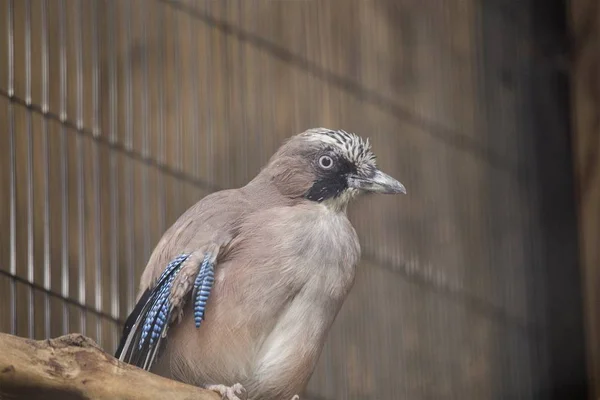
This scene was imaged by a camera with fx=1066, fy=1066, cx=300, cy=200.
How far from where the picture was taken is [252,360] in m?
1.52

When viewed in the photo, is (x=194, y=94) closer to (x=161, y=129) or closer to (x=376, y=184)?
(x=161, y=129)

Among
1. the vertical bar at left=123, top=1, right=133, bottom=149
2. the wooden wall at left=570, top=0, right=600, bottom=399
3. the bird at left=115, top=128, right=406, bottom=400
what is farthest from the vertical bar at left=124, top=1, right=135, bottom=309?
the wooden wall at left=570, top=0, right=600, bottom=399

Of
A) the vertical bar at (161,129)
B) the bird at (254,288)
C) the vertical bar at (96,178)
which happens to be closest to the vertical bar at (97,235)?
the vertical bar at (96,178)

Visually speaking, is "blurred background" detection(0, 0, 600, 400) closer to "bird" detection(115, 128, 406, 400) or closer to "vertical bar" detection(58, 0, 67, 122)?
"vertical bar" detection(58, 0, 67, 122)

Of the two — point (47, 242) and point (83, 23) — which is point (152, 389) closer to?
point (47, 242)

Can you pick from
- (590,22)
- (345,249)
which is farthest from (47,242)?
(590,22)

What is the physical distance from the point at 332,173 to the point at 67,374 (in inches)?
22.2

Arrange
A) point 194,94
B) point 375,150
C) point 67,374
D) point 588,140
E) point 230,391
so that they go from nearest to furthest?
point 67,374
point 230,391
point 194,94
point 375,150
point 588,140

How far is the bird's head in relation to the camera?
1598 millimetres

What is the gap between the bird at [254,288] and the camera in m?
1.51

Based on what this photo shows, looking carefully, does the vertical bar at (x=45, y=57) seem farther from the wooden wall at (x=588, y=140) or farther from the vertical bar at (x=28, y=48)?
the wooden wall at (x=588, y=140)

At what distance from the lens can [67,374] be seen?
1197mm

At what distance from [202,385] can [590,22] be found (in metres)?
1.27

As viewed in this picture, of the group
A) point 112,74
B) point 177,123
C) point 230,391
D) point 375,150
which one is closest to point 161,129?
point 177,123
